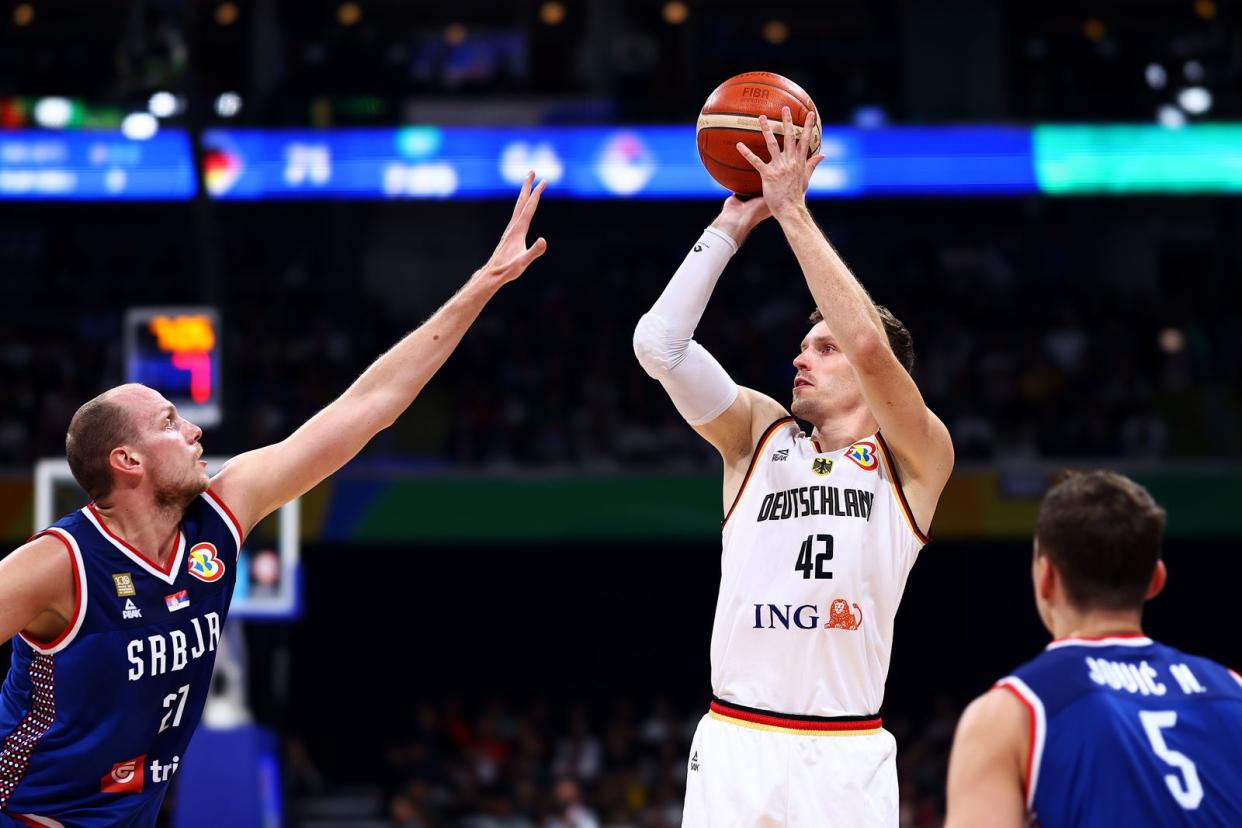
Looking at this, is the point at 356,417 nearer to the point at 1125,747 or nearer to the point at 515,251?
the point at 515,251

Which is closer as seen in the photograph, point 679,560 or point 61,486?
point 61,486

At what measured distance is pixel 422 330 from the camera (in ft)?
14.1

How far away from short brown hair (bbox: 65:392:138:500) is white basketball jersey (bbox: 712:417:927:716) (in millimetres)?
1710

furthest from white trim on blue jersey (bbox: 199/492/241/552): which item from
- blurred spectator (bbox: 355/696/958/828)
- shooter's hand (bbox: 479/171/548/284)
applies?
blurred spectator (bbox: 355/696/958/828)

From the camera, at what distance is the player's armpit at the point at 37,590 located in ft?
11.4

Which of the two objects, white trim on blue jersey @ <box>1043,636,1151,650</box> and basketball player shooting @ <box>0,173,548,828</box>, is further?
basketball player shooting @ <box>0,173,548,828</box>

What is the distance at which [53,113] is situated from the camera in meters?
16.2

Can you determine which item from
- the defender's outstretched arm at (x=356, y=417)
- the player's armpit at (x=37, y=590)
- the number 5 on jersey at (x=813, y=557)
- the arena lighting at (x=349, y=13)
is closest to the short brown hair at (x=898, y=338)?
the number 5 on jersey at (x=813, y=557)

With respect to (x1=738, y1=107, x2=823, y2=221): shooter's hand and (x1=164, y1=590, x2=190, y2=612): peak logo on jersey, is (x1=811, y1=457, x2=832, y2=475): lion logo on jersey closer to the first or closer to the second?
(x1=738, y1=107, x2=823, y2=221): shooter's hand

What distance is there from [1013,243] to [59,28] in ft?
45.1

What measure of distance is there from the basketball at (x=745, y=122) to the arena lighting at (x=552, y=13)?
1612 cm

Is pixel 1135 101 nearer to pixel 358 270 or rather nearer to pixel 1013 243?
pixel 1013 243

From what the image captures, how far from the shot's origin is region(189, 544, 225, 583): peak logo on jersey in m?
3.85

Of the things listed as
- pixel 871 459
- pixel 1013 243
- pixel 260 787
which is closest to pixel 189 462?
pixel 871 459
